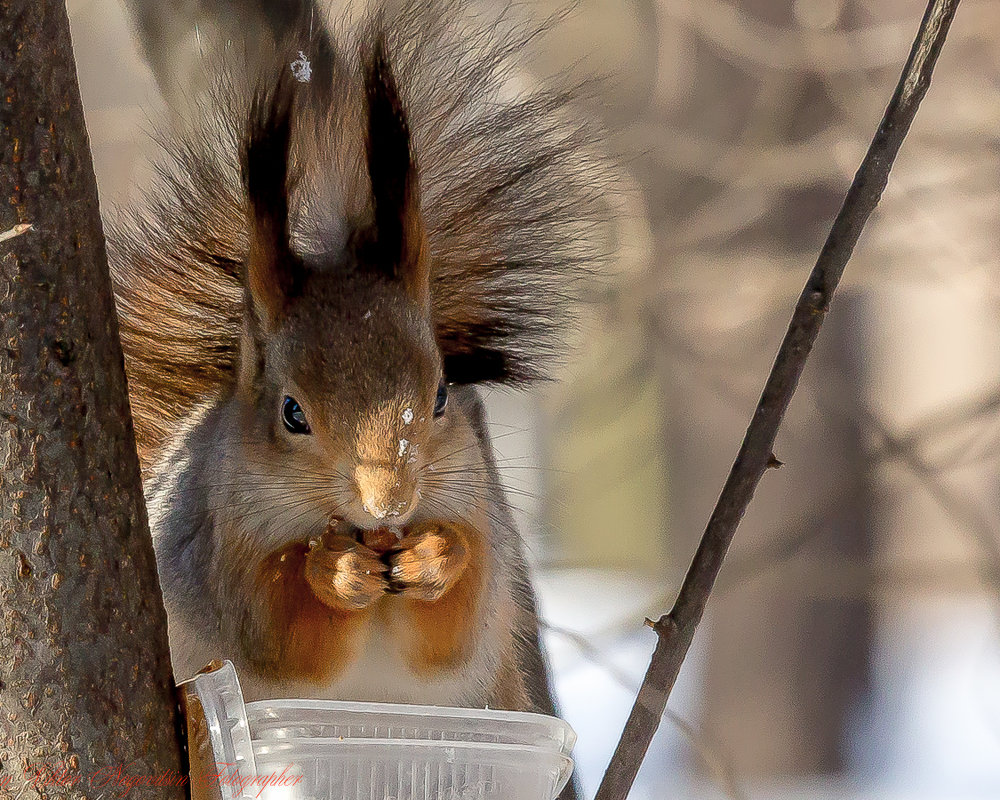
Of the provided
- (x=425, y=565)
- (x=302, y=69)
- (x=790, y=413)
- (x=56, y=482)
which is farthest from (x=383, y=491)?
(x=790, y=413)

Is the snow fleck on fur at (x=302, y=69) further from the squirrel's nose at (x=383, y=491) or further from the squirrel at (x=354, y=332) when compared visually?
the squirrel's nose at (x=383, y=491)

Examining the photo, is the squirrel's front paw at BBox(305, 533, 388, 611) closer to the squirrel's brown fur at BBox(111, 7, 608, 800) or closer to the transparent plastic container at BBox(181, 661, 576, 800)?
the squirrel's brown fur at BBox(111, 7, 608, 800)

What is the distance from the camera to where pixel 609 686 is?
103 inches

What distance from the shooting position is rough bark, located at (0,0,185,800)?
0.76 m

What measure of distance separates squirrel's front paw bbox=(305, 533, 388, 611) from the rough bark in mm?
350

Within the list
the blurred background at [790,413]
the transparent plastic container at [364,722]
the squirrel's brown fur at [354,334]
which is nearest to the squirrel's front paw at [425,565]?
the squirrel's brown fur at [354,334]

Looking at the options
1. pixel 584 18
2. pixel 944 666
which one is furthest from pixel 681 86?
pixel 944 666

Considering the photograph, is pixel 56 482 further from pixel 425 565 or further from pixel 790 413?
pixel 790 413

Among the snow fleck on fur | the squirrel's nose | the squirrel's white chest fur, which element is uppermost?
the snow fleck on fur

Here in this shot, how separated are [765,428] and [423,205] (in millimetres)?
603

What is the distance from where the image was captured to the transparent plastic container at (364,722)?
90cm

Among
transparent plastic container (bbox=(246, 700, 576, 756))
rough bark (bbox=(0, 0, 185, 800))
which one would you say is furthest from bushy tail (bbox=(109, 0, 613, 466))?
transparent plastic container (bbox=(246, 700, 576, 756))

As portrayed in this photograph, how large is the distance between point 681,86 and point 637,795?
1529 millimetres

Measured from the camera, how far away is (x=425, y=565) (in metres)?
1.17
